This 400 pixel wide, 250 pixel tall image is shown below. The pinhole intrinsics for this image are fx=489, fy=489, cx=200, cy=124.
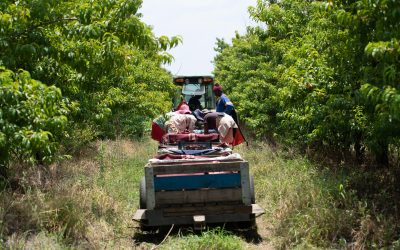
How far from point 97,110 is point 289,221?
499cm

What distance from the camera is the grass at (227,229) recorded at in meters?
6.38

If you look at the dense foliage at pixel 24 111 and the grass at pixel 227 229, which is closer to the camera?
the dense foliage at pixel 24 111

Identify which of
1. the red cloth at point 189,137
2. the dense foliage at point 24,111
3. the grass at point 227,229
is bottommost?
the grass at point 227,229

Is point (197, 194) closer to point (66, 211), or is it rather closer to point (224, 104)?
point (66, 211)

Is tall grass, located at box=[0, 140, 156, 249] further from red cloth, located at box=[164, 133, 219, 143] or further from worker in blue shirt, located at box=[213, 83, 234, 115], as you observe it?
worker in blue shirt, located at box=[213, 83, 234, 115]

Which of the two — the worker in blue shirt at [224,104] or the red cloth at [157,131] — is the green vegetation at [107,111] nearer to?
the red cloth at [157,131]

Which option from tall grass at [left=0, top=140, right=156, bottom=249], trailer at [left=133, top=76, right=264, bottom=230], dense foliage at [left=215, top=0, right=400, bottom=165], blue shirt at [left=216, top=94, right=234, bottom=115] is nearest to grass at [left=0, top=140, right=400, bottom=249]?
tall grass at [left=0, top=140, right=156, bottom=249]

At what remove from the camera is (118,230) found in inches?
310

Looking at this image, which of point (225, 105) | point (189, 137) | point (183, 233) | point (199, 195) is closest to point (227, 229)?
point (183, 233)

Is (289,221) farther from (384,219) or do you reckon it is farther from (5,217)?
(5,217)

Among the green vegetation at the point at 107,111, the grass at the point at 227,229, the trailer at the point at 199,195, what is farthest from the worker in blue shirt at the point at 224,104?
the trailer at the point at 199,195

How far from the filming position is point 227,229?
26.7 feet

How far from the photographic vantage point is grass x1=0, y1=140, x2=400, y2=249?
6379mm

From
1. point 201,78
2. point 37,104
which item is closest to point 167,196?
point 37,104
